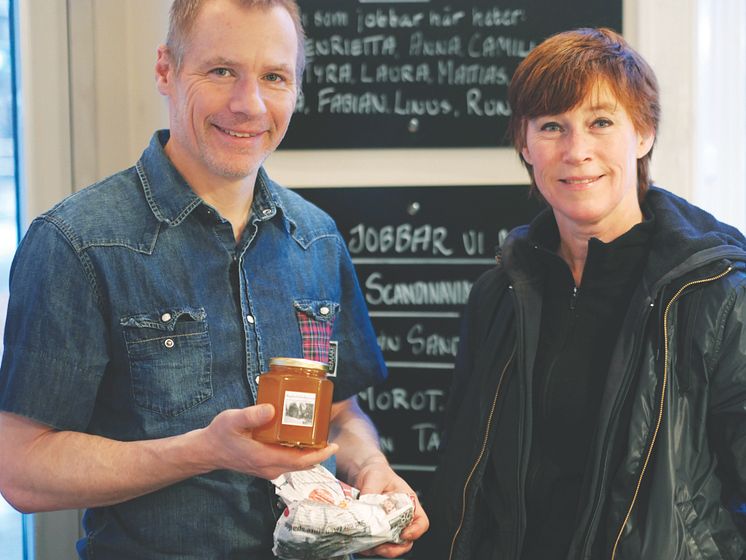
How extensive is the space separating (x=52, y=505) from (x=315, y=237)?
0.68m

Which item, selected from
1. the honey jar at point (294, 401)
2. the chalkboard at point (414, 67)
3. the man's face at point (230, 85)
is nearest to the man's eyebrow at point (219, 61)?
the man's face at point (230, 85)

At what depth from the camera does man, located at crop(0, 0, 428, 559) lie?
1388mm

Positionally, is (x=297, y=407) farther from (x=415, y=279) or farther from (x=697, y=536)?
(x=415, y=279)

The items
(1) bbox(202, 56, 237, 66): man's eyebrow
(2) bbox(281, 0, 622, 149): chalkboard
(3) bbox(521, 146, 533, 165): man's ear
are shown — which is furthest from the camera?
(2) bbox(281, 0, 622, 149): chalkboard

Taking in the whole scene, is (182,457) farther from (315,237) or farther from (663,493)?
(663,493)

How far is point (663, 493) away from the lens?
1.42 m

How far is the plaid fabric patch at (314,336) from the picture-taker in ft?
5.39

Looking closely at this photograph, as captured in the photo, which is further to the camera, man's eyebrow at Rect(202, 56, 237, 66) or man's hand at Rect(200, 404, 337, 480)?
man's eyebrow at Rect(202, 56, 237, 66)

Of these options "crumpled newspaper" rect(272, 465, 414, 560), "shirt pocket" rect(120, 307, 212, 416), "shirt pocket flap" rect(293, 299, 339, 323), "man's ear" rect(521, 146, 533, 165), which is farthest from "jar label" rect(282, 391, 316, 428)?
"man's ear" rect(521, 146, 533, 165)

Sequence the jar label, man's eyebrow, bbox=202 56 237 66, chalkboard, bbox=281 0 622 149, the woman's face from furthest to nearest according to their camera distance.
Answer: chalkboard, bbox=281 0 622 149
the woman's face
man's eyebrow, bbox=202 56 237 66
the jar label

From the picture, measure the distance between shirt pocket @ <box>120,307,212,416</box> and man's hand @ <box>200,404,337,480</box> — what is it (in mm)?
162

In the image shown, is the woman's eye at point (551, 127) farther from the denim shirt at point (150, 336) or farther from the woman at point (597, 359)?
the denim shirt at point (150, 336)

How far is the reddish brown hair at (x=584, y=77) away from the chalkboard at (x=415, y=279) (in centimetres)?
62

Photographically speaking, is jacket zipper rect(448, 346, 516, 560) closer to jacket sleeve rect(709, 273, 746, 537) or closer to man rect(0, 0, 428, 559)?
man rect(0, 0, 428, 559)
